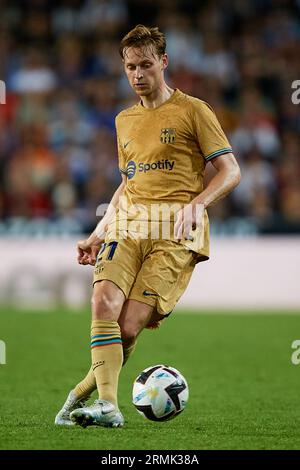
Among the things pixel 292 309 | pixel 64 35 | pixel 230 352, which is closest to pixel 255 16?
pixel 64 35

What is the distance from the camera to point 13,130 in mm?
15711

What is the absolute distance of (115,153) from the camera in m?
15.5

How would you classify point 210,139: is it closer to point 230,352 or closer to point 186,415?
point 186,415

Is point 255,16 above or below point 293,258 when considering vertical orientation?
above

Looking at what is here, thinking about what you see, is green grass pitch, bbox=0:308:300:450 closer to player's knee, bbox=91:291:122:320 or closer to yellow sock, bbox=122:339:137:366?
yellow sock, bbox=122:339:137:366

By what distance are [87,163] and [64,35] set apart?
3087 mm

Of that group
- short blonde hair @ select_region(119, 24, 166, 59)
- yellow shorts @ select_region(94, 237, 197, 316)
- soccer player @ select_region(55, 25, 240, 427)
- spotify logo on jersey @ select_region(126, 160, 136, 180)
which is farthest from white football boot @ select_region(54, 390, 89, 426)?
short blonde hair @ select_region(119, 24, 166, 59)

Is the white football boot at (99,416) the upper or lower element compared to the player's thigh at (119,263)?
lower

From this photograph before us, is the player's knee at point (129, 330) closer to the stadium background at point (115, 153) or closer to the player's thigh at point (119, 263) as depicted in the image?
the player's thigh at point (119, 263)

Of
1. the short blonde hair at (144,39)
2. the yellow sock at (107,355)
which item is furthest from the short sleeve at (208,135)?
the yellow sock at (107,355)

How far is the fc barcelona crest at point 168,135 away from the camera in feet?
19.5

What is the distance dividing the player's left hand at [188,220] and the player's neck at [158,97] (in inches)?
32.0

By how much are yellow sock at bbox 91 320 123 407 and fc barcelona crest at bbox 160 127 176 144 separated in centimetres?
109

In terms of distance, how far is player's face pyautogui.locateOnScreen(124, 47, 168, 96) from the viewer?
5.85 m
